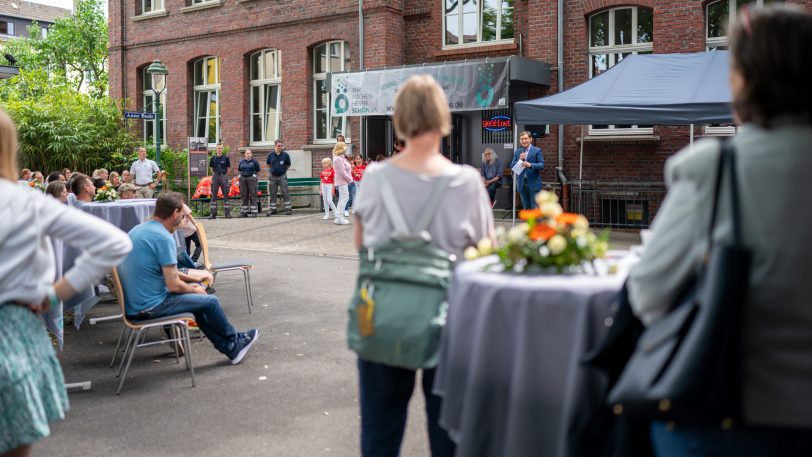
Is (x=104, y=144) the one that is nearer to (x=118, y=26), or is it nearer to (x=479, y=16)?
(x=118, y=26)

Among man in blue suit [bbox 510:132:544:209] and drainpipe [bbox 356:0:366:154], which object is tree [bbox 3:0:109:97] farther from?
man in blue suit [bbox 510:132:544:209]

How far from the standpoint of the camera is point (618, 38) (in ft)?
62.5

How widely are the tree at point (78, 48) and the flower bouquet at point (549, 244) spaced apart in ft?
180

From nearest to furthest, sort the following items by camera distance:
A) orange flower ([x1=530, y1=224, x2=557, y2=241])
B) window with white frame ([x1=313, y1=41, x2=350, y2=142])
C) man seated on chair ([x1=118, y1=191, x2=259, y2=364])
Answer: orange flower ([x1=530, y1=224, x2=557, y2=241]) < man seated on chair ([x1=118, y1=191, x2=259, y2=364]) < window with white frame ([x1=313, y1=41, x2=350, y2=142])

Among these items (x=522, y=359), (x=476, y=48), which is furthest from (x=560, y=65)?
(x=522, y=359)

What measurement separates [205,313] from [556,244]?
4310 mm

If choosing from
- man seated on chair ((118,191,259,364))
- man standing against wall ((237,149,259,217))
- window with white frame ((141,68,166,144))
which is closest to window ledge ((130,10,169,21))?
window with white frame ((141,68,166,144))

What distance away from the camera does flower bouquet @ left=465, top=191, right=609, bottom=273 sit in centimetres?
291

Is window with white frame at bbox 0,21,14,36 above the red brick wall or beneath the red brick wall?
above

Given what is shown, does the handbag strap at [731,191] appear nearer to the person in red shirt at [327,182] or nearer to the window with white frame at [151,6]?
the person in red shirt at [327,182]

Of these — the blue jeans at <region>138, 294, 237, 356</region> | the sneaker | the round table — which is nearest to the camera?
the round table

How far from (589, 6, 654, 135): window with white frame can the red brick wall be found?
A: 32 centimetres

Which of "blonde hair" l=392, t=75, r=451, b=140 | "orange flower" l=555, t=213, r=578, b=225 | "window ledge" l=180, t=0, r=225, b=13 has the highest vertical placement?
"window ledge" l=180, t=0, r=225, b=13

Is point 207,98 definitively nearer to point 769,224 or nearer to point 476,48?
point 476,48
